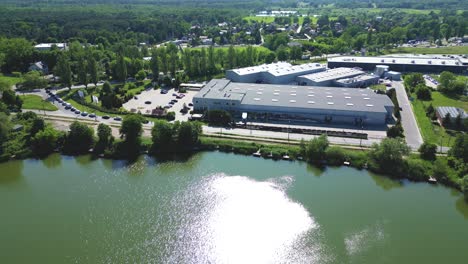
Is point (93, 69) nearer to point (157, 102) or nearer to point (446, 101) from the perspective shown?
point (157, 102)

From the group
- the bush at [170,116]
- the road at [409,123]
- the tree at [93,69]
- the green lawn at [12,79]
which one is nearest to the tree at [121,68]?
the tree at [93,69]

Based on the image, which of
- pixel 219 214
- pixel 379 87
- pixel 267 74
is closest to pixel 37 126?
pixel 219 214

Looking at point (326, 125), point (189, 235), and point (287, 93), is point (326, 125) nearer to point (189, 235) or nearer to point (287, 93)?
point (287, 93)

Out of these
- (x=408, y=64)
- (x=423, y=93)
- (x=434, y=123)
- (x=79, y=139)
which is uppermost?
(x=408, y=64)

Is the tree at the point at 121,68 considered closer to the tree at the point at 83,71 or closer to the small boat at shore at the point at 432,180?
the tree at the point at 83,71

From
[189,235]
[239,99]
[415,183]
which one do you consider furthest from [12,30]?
[415,183]

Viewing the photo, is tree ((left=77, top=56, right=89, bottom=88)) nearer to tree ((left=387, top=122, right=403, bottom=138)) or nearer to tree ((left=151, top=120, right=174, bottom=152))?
tree ((left=151, top=120, right=174, bottom=152))
